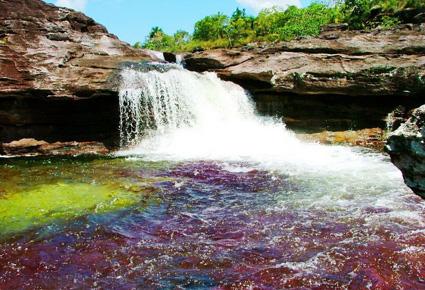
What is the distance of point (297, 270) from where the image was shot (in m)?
5.93

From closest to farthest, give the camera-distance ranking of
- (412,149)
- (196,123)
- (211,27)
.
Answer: (412,149)
(196,123)
(211,27)

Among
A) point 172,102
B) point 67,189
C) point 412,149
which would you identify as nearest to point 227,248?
point 412,149

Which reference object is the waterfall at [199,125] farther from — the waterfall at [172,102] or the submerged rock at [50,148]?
the submerged rock at [50,148]

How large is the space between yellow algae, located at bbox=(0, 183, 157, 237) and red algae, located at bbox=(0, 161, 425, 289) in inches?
16.4

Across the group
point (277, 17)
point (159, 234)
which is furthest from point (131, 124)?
point (277, 17)

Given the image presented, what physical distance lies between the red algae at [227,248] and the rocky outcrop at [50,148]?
796cm

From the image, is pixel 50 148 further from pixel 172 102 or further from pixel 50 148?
pixel 172 102

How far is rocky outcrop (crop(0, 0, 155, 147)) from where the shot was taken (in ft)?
51.4

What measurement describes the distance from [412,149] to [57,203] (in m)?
7.43

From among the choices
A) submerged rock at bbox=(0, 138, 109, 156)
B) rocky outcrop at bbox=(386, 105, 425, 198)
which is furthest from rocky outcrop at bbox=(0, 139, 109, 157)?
rocky outcrop at bbox=(386, 105, 425, 198)

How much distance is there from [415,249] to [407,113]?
1239 centimetres

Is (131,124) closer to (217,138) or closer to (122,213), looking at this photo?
(217,138)

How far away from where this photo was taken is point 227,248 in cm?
677

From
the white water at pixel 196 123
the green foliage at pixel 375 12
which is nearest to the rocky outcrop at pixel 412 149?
the white water at pixel 196 123
